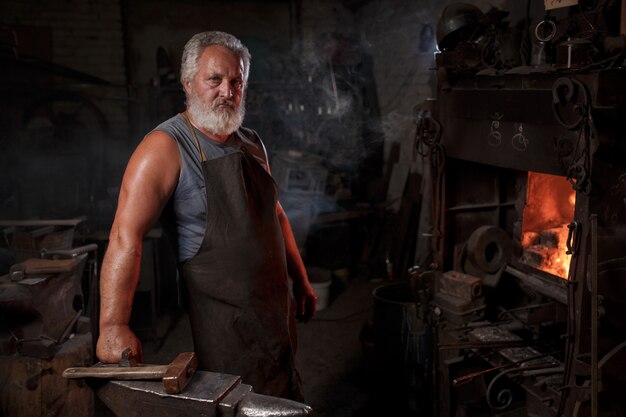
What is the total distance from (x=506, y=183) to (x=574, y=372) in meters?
1.94

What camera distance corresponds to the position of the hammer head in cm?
188

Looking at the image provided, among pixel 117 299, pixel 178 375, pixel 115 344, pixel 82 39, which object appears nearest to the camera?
pixel 178 375

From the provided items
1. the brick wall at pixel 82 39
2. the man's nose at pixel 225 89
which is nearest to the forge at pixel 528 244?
the man's nose at pixel 225 89

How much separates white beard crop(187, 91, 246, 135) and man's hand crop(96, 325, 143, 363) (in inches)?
42.7

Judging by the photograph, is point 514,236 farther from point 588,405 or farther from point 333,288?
point 333,288

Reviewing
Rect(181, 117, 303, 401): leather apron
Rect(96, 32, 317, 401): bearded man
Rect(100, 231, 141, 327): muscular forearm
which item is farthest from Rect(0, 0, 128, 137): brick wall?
Rect(100, 231, 141, 327): muscular forearm

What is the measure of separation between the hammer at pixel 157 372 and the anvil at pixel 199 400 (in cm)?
3

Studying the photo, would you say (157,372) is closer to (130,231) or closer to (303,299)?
(130,231)

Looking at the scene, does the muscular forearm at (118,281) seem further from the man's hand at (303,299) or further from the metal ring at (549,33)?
the metal ring at (549,33)

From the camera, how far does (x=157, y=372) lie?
1.94 metres

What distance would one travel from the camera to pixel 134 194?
8.52 feet

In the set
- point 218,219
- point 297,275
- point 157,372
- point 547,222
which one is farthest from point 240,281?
point 547,222

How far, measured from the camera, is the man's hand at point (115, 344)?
2.37 meters

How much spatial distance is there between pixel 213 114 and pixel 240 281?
0.86 m
